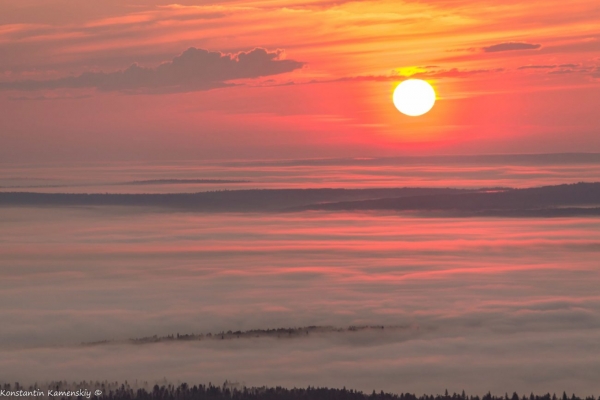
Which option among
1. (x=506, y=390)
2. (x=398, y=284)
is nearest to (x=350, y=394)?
(x=506, y=390)

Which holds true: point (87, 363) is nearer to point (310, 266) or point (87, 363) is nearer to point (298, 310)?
point (298, 310)

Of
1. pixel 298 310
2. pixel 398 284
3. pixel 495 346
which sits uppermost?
pixel 398 284

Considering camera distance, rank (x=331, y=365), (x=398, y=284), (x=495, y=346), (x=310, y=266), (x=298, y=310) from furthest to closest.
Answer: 1. (x=310, y=266)
2. (x=398, y=284)
3. (x=298, y=310)
4. (x=495, y=346)
5. (x=331, y=365)

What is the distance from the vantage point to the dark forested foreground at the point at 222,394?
225 ft

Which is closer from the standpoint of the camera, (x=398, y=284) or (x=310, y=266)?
(x=398, y=284)

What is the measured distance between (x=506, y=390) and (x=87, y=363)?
37.5m

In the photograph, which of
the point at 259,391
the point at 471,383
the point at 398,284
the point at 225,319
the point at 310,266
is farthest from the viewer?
the point at 310,266

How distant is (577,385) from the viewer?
7362 centimetres

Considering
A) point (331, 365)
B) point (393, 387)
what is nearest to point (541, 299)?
point (331, 365)

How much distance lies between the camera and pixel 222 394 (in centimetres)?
6975

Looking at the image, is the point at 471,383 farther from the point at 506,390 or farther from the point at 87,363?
the point at 87,363

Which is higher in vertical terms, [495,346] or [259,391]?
[495,346]

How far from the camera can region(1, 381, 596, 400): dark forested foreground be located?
2704 inches

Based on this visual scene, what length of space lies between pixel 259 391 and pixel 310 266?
123 meters
